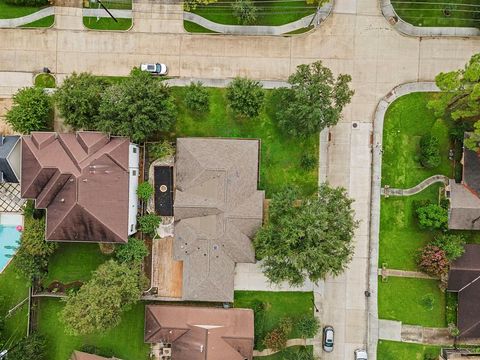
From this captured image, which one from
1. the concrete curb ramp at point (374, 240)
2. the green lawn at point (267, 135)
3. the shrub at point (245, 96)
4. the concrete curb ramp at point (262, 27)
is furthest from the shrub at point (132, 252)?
the concrete curb ramp at point (262, 27)

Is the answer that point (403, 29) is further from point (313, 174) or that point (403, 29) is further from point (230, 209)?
point (230, 209)

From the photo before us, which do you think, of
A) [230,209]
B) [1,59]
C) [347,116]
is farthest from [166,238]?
[1,59]

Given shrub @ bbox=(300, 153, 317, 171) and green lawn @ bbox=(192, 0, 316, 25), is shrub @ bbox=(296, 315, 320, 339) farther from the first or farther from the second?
green lawn @ bbox=(192, 0, 316, 25)

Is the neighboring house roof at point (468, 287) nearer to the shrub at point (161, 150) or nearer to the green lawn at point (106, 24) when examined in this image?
the shrub at point (161, 150)

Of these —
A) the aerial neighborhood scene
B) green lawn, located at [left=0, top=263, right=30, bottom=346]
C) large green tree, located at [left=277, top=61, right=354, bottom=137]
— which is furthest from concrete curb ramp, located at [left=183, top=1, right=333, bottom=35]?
green lawn, located at [left=0, top=263, right=30, bottom=346]

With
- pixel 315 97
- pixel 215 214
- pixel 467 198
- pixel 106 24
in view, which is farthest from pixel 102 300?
pixel 467 198

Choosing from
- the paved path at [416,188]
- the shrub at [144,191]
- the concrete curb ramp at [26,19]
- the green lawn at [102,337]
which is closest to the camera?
the shrub at [144,191]
